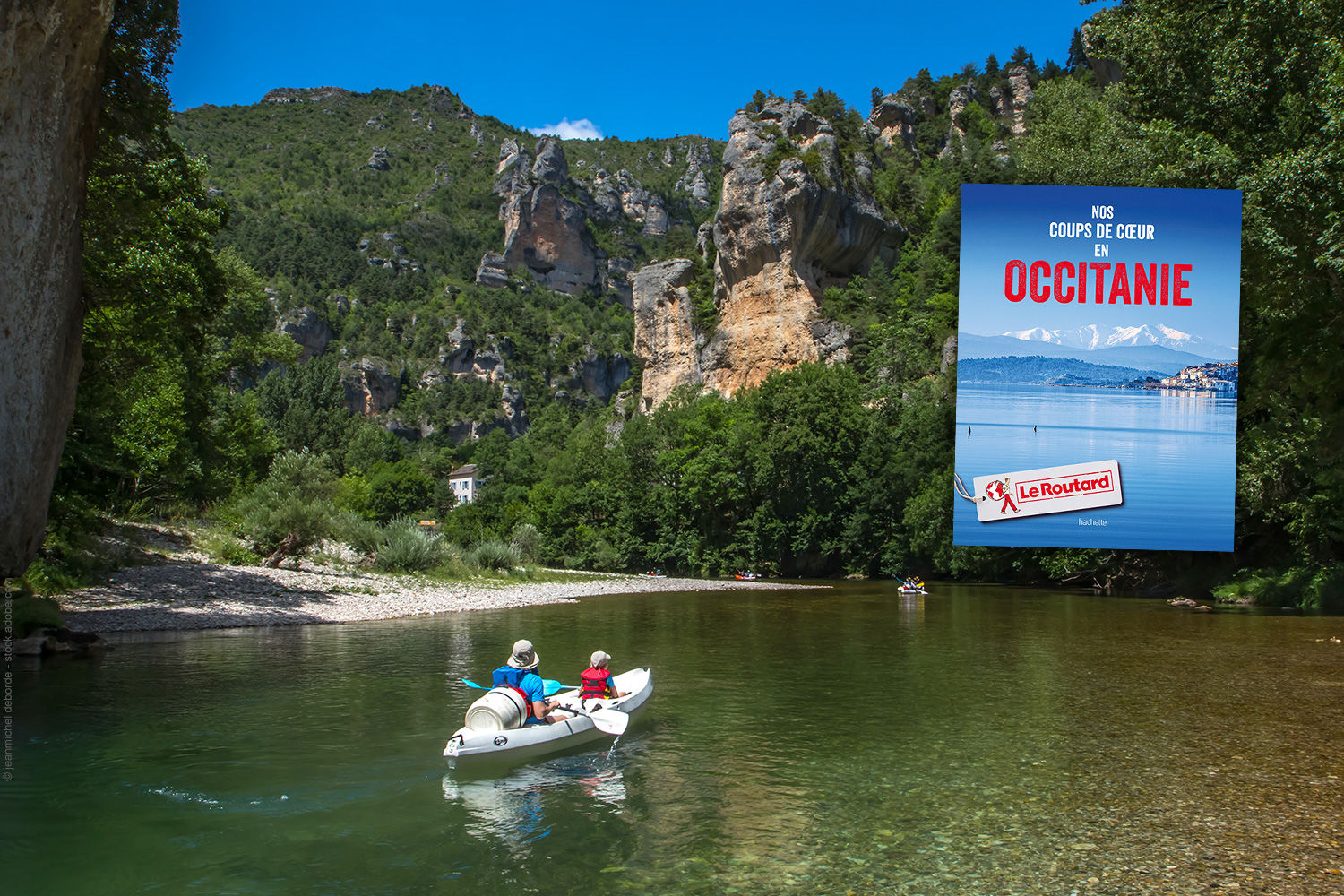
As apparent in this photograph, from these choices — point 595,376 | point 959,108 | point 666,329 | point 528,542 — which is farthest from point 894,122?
point 595,376

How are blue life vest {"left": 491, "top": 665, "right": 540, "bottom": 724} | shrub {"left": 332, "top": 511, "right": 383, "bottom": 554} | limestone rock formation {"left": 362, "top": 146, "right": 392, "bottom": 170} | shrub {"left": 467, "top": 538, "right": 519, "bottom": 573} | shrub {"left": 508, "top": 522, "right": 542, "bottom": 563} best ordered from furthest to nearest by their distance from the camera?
limestone rock formation {"left": 362, "top": 146, "right": 392, "bottom": 170} → shrub {"left": 508, "top": 522, "right": 542, "bottom": 563} → shrub {"left": 467, "top": 538, "right": 519, "bottom": 573} → shrub {"left": 332, "top": 511, "right": 383, "bottom": 554} → blue life vest {"left": 491, "top": 665, "right": 540, "bottom": 724}

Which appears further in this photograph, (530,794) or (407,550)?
(407,550)

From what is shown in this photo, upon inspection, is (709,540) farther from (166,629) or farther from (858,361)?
(166,629)

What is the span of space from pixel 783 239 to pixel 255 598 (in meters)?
47.4

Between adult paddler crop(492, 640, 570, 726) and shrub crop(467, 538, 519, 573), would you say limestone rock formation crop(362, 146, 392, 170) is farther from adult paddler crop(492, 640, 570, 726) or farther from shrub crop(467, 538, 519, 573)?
adult paddler crop(492, 640, 570, 726)

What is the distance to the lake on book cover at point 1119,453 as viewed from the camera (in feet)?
56.3

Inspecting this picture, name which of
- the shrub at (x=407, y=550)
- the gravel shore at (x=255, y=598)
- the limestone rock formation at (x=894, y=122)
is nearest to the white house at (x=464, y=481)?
the limestone rock formation at (x=894, y=122)

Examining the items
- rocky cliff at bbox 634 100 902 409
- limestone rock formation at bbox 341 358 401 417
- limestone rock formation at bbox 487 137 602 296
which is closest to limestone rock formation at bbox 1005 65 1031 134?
rocky cliff at bbox 634 100 902 409

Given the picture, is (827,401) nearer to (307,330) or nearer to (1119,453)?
(1119,453)

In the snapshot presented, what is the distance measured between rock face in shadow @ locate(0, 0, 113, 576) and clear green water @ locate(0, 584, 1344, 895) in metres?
2.98

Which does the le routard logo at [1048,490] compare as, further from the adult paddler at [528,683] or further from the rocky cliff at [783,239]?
the rocky cliff at [783,239]

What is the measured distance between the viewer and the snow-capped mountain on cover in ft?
56.0

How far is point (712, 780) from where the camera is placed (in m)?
8.80

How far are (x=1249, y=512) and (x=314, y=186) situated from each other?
142 metres
